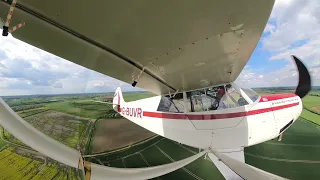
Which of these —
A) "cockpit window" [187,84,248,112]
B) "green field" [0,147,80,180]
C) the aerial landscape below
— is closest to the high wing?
the aerial landscape below

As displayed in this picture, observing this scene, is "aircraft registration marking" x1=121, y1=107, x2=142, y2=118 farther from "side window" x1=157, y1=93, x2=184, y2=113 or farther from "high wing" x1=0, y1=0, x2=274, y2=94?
"high wing" x1=0, y1=0, x2=274, y2=94

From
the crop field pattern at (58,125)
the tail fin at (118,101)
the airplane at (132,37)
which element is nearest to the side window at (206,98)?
the airplane at (132,37)

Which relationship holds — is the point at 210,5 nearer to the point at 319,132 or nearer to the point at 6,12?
the point at 6,12

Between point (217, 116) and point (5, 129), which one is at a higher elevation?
point (217, 116)

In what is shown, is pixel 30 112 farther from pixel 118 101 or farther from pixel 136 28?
pixel 118 101

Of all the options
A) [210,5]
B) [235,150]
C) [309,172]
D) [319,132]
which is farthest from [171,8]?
[319,132]

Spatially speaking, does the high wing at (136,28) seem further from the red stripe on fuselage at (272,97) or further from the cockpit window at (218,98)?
the red stripe on fuselage at (272,97)

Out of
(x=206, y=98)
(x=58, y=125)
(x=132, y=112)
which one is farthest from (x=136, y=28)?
(x=132, y=112)
